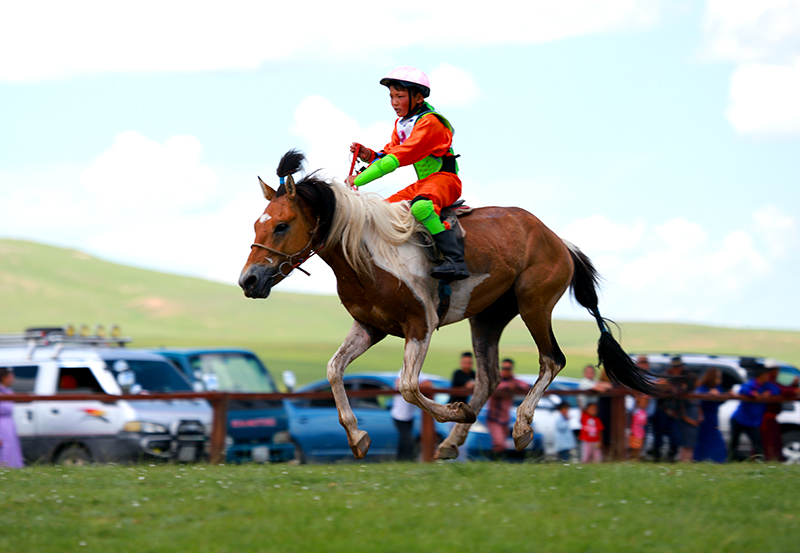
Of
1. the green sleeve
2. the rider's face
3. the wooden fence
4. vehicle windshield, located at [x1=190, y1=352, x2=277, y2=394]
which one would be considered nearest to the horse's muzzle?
the green sleeve

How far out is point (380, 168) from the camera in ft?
21.6

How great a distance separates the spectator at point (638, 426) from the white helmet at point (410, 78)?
19.8 feet

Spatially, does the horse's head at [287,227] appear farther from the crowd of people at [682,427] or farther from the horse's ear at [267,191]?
the crowd of people at [682,427]

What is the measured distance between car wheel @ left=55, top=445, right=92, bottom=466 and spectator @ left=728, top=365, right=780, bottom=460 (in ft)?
26.1

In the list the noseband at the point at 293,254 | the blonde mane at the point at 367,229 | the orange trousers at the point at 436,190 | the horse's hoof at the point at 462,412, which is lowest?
the horse's hoof at the point at 462,412

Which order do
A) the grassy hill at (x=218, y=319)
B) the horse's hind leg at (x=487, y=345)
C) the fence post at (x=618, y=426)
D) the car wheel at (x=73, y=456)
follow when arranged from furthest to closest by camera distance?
the grassy hill at (x=218, y=319) → the fence post at (x=618, y=426) → the car wheel at (x=73, y=456) → the horse's hind leg at (x=487, y=345)

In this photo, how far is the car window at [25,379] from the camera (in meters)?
11.4

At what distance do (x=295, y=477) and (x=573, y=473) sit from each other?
188 cm

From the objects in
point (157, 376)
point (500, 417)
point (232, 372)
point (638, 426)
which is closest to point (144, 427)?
point (157, 376)

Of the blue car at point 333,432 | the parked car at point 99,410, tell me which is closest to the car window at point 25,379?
the parked car at point 99,410

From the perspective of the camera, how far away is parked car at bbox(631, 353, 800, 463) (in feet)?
41.0

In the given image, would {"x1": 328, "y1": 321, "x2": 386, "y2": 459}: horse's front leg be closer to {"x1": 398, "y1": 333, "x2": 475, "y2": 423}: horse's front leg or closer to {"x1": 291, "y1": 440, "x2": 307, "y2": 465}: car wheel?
{"x1": 398, "y1": 333, "x2": 475, "y2": 423}: horse's front leg

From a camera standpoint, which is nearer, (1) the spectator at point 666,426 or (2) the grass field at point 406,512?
(2) the grass field at point 406,512

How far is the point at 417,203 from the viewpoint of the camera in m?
6.71
